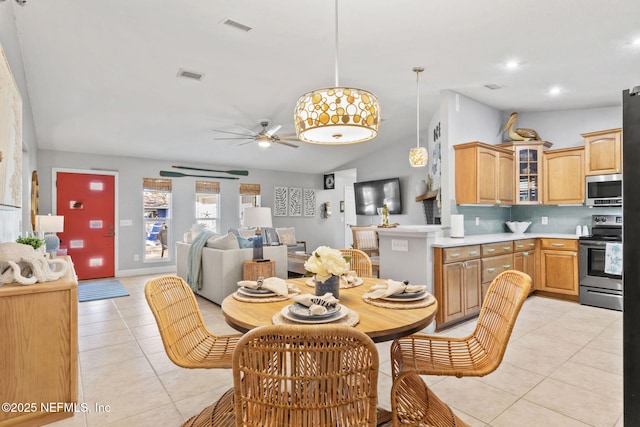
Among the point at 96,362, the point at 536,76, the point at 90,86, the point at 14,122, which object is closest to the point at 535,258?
the point at 536,76

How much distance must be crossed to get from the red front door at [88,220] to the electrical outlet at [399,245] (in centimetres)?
558

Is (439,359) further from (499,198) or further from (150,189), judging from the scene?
(150,189)

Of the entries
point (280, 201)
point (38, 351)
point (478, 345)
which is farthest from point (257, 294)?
point (280, 201)

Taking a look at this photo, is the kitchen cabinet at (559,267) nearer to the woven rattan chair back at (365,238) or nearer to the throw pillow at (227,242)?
the woven rattan chair back at (365,238)

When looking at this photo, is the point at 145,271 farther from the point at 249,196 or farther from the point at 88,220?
the point at 249,196

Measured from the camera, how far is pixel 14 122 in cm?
252

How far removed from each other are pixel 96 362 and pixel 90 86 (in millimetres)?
3215

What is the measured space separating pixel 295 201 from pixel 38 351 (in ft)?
24.2

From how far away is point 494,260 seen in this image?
411 cm

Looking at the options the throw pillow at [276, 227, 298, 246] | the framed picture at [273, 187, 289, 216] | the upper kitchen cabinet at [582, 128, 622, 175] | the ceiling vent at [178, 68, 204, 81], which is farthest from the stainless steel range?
the framed picture at [273, 187, 289, 216]

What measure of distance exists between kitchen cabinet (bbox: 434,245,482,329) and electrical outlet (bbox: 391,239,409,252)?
29 centimetres

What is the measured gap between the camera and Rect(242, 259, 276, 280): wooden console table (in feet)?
14.9

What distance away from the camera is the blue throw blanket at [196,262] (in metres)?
5.00

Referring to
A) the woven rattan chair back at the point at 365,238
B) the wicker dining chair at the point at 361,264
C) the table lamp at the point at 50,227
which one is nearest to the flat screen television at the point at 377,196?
the woven rattan chair back at the point at 365,238
